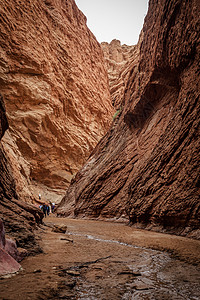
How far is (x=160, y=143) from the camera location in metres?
9.16

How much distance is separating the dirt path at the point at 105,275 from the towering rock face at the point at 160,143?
2.35 m

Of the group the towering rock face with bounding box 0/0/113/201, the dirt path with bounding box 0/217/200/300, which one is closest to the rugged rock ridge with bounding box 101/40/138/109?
the towering rock face with bounding box 0/0/113/201

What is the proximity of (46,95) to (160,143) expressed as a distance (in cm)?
1915

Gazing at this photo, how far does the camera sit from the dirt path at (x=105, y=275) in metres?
2.10

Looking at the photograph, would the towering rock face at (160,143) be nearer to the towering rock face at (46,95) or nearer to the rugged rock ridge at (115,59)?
the towering rock face at (46,95)

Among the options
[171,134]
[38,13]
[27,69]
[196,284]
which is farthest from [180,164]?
[38,13]

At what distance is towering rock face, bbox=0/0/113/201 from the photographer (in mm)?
22188

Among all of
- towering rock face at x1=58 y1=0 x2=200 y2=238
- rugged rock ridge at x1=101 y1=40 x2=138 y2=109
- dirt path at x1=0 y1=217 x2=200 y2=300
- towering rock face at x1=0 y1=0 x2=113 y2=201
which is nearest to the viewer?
dirt path at x1=0 y1=217 x2=200 y2=300

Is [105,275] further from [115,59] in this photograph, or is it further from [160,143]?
[115,59]

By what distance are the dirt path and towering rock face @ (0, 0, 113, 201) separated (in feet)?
48.4

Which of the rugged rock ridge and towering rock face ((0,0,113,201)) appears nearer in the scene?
towering rock face ((0,0,113,201))

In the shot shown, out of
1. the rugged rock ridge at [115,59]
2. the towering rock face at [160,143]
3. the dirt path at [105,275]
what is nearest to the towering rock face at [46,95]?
the towering rock face at [160,143]

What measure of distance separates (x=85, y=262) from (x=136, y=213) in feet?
17.9

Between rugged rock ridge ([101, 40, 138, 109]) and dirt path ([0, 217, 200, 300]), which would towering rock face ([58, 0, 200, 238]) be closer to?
dirt path ([0, 217, 200, 300])
